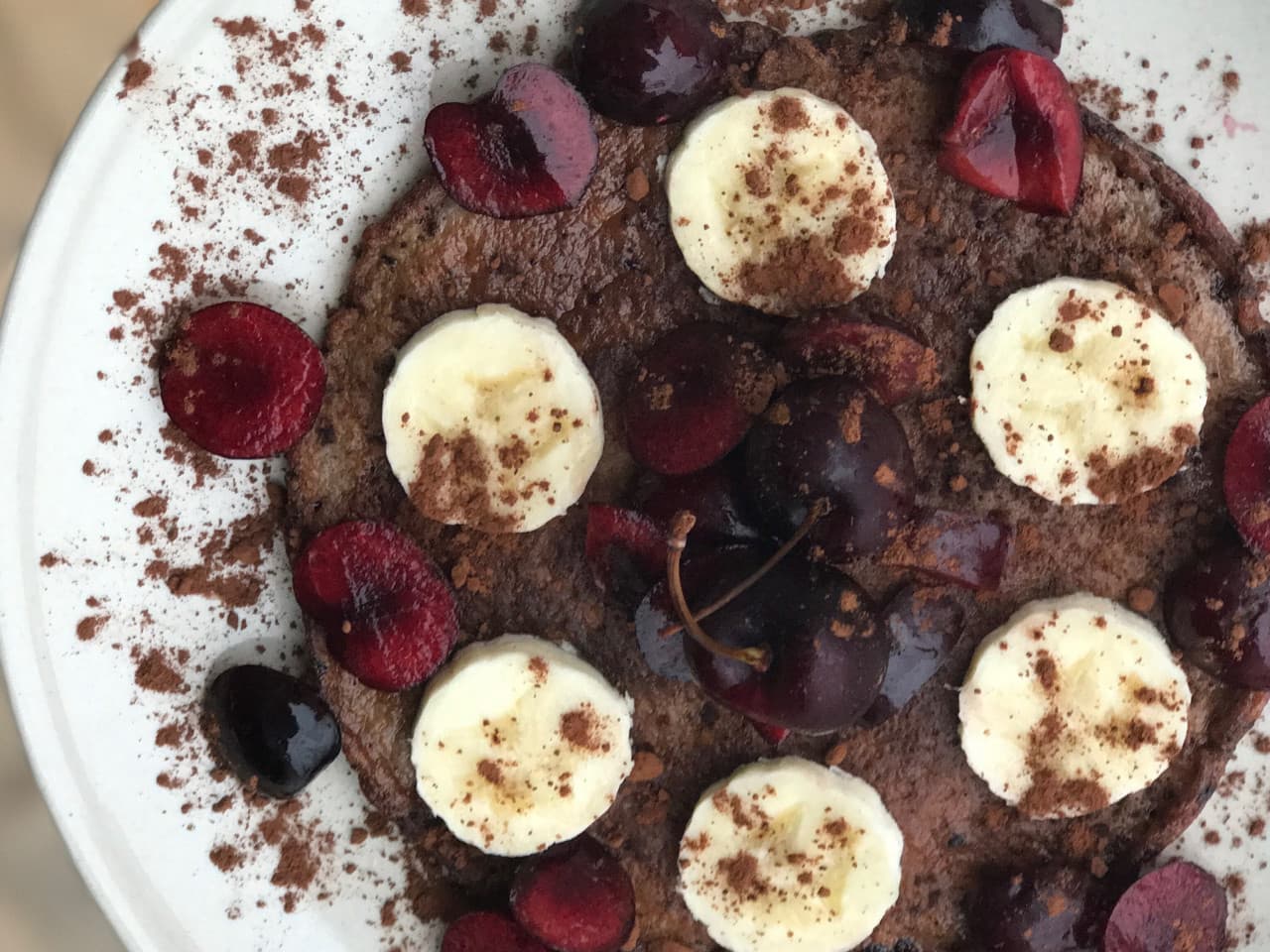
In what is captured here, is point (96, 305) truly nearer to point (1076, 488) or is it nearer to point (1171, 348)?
point (1076, 488)

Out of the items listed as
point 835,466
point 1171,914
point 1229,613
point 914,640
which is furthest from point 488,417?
point 1171,914

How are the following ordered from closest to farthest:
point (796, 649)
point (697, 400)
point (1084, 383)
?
point (796, 649)
point (697, 400)
point (1084, 383)

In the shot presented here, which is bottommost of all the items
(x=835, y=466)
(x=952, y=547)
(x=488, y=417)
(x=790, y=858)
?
(x=790, y=858)

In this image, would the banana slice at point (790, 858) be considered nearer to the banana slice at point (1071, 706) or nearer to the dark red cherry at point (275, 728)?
the banana slice at point (1071, 706)

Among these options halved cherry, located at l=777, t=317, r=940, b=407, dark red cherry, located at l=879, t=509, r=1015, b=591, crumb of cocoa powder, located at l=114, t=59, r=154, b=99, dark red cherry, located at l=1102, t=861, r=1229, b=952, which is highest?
crumb of cocoa powder, located at l=114, t=59, r=154, b=99

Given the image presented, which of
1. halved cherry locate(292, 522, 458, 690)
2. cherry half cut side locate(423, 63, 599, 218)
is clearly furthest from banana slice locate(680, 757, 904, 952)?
cherry half cut side locate(423, 63, 599, 218)

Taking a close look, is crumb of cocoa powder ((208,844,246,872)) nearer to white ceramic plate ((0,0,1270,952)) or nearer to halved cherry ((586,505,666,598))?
white ceramic plate ((0,0,1270,952))

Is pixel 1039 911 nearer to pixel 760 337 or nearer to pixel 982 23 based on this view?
pixel 760 337
